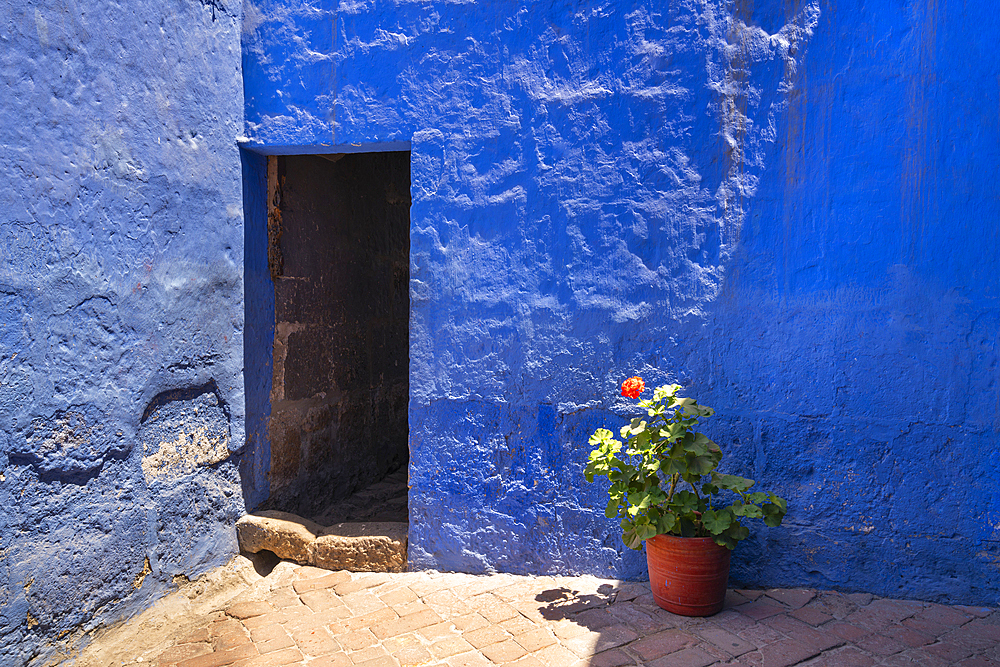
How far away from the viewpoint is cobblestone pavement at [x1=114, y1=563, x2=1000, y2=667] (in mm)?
2818

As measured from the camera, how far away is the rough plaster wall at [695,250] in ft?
10.4

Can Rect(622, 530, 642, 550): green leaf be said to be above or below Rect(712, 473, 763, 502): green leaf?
below

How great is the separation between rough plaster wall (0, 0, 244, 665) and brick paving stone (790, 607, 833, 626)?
10.3ft

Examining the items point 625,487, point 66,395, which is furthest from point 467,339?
point 66,395

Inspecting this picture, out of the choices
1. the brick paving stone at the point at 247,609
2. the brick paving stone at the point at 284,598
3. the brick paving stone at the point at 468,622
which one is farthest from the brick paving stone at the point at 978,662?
the brick paving stone at the point at 247,609

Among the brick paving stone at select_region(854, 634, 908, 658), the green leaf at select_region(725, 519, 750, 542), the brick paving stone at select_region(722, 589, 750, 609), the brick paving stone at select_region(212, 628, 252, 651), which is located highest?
the green leaf at select_region(725, 519, 750, 542)

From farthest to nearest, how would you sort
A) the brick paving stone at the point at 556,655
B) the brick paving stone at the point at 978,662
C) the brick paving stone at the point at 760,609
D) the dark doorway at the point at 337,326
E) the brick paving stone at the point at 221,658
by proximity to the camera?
1. the dark doorway at the point at 337,326
2. the brick paving stone at the point at 760,609
3. the brick paving stone at the point at 221,658
4. the brick paving stone at the point at 556,655
5. the brick paving stone at the point at 978,662

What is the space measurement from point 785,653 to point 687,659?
0.43m

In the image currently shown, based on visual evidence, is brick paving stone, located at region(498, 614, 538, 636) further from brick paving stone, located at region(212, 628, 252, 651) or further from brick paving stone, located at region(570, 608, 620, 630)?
brick paving stone, located at region(212, 628, 252, 651)

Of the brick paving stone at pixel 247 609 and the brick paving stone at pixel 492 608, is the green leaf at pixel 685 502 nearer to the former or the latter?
the brick paving stone at pixel 492 608

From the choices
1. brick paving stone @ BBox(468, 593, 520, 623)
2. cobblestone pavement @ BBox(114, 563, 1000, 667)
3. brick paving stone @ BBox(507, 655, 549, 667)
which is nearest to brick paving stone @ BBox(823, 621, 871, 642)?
cobblestone pavement @ BBox(114, 563, 1000, 667)

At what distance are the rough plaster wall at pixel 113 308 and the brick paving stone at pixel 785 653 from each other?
9.75ft

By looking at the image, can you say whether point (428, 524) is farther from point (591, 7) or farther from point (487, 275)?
point (591, 7)

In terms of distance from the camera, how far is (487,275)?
3631 mm
